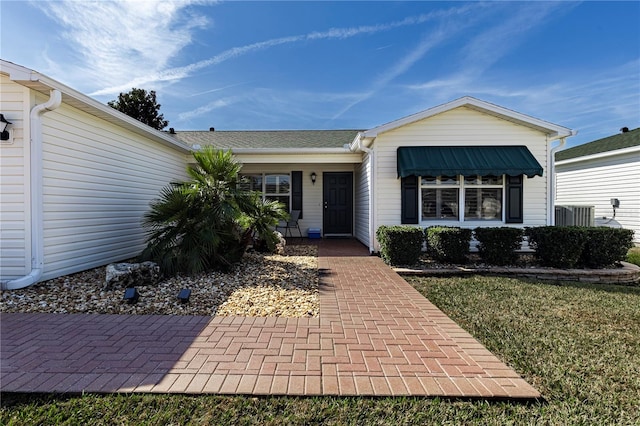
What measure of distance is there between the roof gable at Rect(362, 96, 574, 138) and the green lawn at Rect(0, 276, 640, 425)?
511 cm

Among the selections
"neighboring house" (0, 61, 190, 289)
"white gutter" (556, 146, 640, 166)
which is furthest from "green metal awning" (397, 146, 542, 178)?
"neighboring house" (0, 61, 190, 289)

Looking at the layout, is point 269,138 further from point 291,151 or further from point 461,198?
point 461,198

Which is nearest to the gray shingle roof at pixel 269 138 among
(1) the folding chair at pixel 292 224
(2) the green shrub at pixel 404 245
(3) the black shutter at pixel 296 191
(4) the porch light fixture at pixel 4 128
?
(3) the black shutter at pixel 296 191

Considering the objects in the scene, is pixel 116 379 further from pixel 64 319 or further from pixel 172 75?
pixel 172 75

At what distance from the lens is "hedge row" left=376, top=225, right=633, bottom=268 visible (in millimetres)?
5883

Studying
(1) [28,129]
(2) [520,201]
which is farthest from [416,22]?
(1) [28,129]

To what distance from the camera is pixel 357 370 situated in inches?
94.6

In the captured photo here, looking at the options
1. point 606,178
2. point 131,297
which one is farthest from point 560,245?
point 606,178

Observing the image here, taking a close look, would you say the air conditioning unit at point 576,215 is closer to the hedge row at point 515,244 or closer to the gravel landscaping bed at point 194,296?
the hedge row at point 515,244

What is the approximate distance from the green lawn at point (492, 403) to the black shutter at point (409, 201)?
4.25m

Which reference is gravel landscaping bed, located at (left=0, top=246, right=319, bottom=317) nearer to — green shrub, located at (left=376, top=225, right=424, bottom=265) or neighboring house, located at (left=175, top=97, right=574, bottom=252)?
green shrub, located at (left=376, top=225, right=424, bottom=265)

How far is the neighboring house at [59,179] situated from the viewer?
14.5 ft

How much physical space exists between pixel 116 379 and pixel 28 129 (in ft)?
14.1

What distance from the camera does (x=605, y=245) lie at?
5879 millimetres
